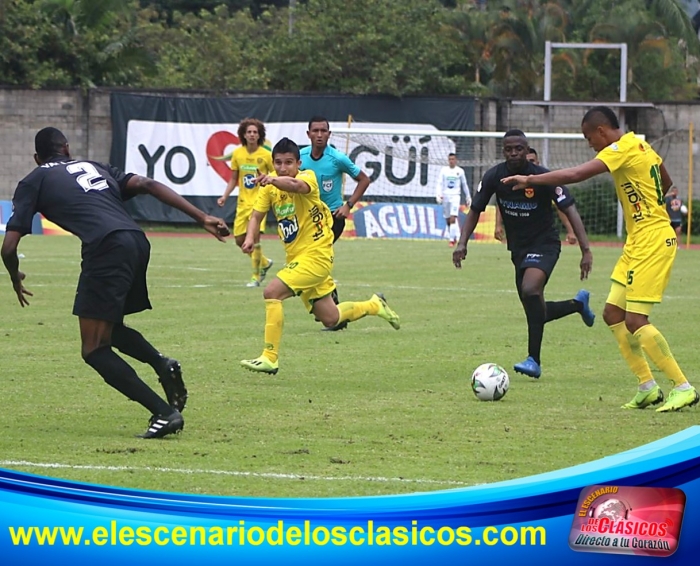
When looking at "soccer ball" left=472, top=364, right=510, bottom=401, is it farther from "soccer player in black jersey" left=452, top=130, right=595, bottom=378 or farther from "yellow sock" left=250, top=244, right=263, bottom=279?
"yellow sock" left=250, top=244, right=263, bottom=279

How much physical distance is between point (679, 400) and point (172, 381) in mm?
3325

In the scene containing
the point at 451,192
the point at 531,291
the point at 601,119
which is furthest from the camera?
the point at 451,192

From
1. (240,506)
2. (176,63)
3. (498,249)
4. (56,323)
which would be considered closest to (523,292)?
(56,323)

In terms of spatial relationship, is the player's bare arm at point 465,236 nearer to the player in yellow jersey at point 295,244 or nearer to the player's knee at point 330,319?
the player in yellow jersey at point 295,244

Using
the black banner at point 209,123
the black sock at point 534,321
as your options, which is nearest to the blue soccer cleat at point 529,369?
the black sock at point 534,321

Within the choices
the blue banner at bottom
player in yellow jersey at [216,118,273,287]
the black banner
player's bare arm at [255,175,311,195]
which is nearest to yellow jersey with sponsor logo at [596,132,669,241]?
player's bare arm at [255,175,311,195]

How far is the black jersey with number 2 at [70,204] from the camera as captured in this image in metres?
7.56

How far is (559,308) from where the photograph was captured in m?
11.4

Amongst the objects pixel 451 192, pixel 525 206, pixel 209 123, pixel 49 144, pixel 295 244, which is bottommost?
pixel 451 192

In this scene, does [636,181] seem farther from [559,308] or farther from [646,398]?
[559,308]

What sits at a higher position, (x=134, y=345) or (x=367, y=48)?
(x=367, y=48)

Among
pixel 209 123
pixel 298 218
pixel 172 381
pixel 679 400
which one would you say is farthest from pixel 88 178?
pixel 209 123

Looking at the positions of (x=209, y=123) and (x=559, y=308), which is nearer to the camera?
(x=559, y=308)

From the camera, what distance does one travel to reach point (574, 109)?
1430 inches
